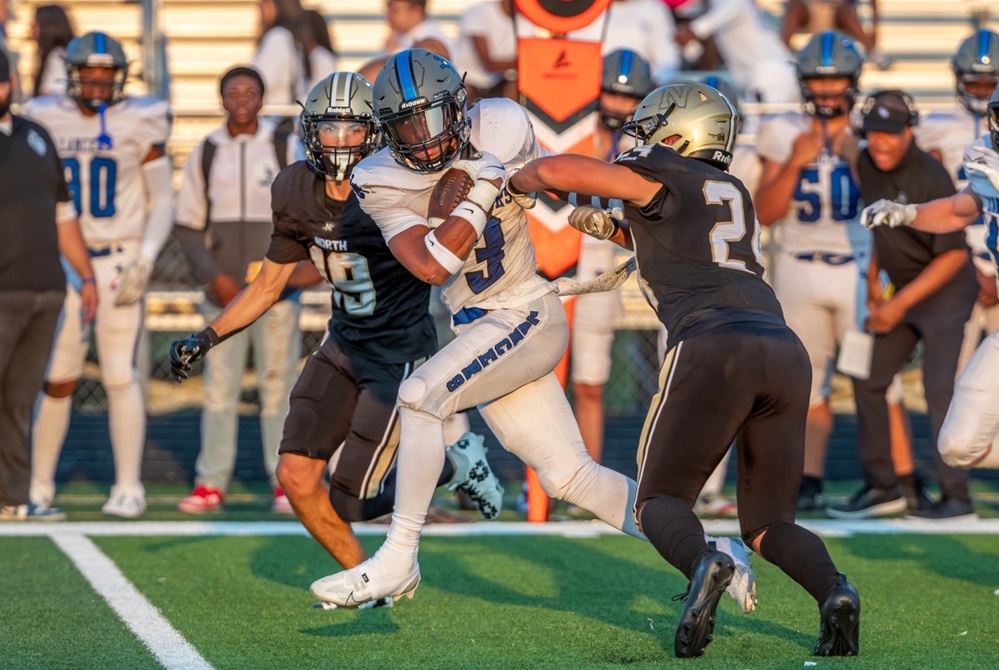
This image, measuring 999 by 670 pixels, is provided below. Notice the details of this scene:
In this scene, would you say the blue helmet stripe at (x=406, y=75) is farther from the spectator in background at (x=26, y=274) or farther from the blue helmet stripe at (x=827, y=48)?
the blue helmet stripe at (x=827, y=48)

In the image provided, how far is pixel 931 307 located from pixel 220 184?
3611 mm

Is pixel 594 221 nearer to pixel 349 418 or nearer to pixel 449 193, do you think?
pixel 449 193

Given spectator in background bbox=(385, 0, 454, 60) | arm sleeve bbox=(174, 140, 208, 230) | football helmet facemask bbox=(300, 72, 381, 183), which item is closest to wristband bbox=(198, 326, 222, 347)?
football helmet facemask bbox=(300, 72, 381, 183)

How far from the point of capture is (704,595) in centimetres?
400

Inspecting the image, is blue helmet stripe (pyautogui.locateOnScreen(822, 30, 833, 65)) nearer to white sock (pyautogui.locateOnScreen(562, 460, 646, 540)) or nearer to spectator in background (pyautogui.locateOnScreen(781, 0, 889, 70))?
spectator in background (pyautogui.locateOnScreen(781, 0, 889, 70))

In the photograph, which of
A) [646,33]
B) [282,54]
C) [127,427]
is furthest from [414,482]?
[282,54]

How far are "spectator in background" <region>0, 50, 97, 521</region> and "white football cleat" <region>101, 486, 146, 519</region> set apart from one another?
252 millimetres

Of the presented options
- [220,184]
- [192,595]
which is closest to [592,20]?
[220,184]

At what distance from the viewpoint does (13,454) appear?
7438mm

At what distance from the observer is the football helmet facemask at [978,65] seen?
25.0 feet

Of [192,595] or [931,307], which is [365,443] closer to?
[192,595]

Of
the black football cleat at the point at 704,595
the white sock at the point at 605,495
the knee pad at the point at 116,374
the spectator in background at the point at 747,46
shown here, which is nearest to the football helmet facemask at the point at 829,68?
the spectator in background at the point at 747,46

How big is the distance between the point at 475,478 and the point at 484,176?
1.32m

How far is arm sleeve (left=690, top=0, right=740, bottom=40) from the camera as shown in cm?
1063
